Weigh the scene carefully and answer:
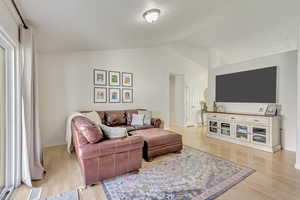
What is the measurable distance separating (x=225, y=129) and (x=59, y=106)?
4.48 metres

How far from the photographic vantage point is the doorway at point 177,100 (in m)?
6.17

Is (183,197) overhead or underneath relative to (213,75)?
underneath

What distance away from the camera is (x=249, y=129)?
3479mm

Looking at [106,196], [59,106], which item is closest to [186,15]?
[106,196]

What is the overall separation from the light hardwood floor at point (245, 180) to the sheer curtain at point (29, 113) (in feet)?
0.69

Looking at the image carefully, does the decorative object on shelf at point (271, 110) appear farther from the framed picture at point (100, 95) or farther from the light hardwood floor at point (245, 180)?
the framed picture at point (100, 95)

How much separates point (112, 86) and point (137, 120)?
1.33 meters

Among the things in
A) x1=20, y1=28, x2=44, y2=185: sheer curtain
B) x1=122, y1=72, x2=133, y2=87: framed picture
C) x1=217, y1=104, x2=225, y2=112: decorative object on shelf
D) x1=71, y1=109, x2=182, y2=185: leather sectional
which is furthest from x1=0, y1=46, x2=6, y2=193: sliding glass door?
x1=217, y1=104, x2=225, y2=112: decorative object on shelf

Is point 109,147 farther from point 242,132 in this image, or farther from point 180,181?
point 242,132

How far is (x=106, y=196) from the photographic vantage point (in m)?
1.74

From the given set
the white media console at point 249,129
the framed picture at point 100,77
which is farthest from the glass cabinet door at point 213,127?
the framed picture at point 100,77

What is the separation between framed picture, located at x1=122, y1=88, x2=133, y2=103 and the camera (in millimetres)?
4605

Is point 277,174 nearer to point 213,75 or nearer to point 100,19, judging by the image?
point 213,75

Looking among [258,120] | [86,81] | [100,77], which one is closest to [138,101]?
[100,77]
